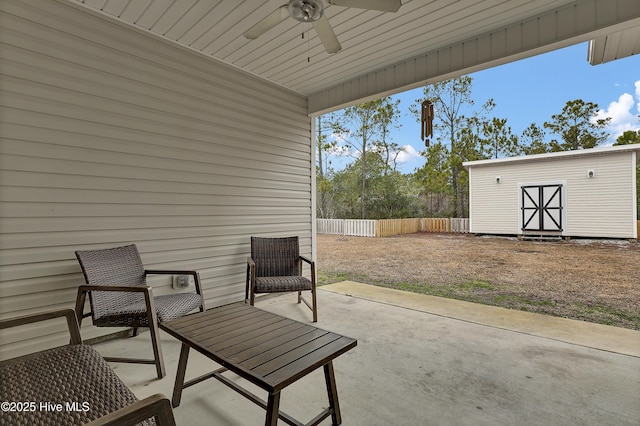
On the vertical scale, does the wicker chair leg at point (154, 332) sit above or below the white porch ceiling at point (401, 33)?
below

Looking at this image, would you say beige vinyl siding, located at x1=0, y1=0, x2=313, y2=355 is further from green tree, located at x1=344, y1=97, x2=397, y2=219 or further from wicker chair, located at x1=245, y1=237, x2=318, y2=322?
green tree, located at x1=344, y1=97, x2=397, y2=219

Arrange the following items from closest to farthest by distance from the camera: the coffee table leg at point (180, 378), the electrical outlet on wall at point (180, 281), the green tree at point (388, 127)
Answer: the coffee table leg at point (180, 378), the electrical outlet on wall at point (180, 281), the green tree at point (388, 127)

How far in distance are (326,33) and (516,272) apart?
18.1 feet

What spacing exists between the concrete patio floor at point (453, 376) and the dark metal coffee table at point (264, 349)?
0.18 metres

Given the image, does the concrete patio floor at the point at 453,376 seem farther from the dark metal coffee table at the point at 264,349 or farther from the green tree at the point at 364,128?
the green tree at the point at 364,128

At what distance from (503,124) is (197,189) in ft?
47.6

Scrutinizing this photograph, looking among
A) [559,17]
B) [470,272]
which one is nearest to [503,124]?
[470,272]

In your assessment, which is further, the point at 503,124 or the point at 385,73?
the point at 503,124

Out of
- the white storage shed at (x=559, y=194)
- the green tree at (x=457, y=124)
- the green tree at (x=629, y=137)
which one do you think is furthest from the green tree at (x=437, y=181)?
the green tree at (x=629, y=137)

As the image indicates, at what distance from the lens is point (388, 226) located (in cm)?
1161

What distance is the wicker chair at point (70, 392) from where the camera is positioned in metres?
0.86

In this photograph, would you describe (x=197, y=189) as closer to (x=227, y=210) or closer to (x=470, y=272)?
(x=227, y=210)

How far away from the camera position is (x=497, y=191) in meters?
10.5

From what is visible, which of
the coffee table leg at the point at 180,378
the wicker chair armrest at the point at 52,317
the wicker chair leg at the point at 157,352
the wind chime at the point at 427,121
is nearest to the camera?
the wicker chair armrest at the point at 52,317
